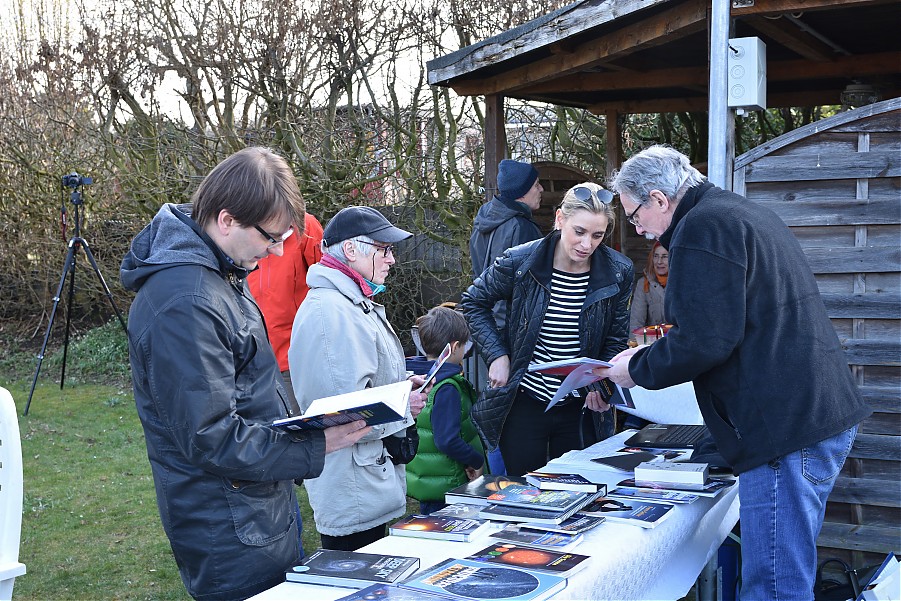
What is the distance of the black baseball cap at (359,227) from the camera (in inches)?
126

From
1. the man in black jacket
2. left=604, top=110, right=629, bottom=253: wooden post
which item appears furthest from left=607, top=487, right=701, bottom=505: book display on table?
left=604, top=110, right=629, bottom=253: wooden post

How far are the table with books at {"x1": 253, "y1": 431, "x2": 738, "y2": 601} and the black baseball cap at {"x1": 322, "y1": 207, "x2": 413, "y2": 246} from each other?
3.81 ft

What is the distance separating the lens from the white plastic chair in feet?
7.39

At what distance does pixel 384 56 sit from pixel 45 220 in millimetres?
5380

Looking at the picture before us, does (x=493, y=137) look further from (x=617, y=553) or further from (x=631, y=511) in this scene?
(x=617, y=553)

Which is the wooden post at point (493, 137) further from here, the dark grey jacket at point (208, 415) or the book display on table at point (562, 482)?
the dark grey jacket at point (208, 415)

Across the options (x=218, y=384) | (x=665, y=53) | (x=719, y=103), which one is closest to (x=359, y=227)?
(x=218, y=384)

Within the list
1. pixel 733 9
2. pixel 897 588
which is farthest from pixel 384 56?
pixel 897 588

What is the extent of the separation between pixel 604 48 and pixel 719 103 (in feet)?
5.10

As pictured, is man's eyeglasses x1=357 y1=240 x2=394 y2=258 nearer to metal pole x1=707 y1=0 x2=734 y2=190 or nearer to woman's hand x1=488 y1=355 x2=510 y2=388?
woman's hand x1=488 y1=355 x2=510 y2=388

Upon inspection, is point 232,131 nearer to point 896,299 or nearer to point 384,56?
point 384,56

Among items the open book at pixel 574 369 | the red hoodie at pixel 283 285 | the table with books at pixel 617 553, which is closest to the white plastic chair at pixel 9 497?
the table with books at pixel 617 553

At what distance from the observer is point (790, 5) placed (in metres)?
4.33

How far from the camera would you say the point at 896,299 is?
154 inches
